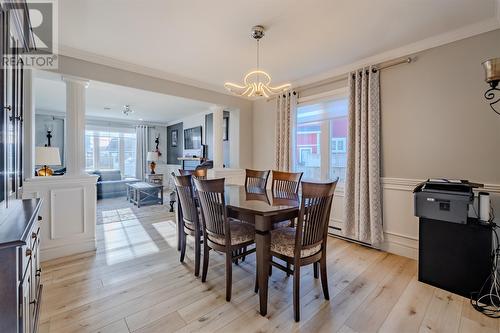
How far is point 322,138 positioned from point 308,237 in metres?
2.27

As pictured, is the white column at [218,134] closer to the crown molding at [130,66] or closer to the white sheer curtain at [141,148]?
the crown molding at [130,66]

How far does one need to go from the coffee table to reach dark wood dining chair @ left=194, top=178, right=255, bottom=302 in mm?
3792

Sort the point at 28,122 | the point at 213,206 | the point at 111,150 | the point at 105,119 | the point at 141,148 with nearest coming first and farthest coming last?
1. the point at 213,206
2. the point at 28,122
3. the point at 105,119
4. the point at 111,150
5. the point at 141,148

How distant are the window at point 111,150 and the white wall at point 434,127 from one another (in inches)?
305

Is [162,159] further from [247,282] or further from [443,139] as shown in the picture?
[443,139]

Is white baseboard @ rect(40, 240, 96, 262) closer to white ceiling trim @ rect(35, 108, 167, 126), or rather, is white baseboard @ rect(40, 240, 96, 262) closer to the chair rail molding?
the chair rail molding

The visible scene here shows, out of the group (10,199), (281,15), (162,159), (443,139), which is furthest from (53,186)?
(162,159)

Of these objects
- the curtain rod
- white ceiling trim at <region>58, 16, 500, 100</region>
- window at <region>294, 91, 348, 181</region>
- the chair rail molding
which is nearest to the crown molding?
white ceiling trim at <region>58, 16, 500, 100</region>

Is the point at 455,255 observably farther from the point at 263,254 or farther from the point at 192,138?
the point at 192,138

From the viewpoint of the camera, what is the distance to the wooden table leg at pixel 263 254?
5.82 feet

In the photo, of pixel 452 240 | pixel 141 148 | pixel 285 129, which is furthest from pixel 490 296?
pixel 141 148

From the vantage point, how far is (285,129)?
13.2 feet

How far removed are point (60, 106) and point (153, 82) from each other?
4.25 m

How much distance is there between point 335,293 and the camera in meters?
2.07
